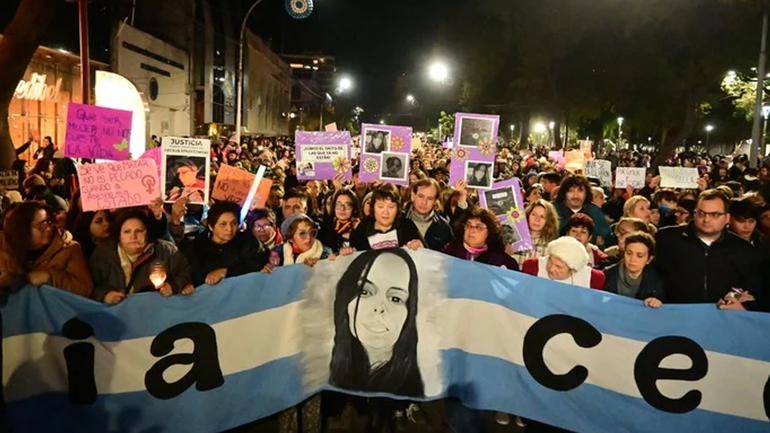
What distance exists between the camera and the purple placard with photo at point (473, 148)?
6945mm

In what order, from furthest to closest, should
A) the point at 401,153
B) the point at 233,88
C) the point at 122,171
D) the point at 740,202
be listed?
the point at 233,88, the point at 401,153, the point at 740,202, the point at 122,171

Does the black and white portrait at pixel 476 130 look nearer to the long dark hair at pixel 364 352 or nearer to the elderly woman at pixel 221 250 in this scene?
the long dark hair at pixel 364 352

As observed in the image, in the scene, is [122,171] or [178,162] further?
[178,162]

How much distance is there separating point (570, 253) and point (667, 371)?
3.23 ft

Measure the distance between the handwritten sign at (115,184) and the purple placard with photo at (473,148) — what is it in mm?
3182

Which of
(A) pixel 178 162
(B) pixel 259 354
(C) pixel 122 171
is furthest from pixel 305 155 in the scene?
(B) pixel 259 354

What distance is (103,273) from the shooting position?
441 centimetres

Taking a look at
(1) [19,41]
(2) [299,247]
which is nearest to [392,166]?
(2) [299,247]

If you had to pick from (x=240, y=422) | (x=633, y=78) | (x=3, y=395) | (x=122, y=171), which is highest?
(x=633, y=78)

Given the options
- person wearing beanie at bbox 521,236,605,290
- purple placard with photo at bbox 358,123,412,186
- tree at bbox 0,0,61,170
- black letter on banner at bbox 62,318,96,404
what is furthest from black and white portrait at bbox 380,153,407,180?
tree at bbox 0,0,61,170

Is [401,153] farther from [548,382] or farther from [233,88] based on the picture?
[233,88]

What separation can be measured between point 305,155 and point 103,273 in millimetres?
3745

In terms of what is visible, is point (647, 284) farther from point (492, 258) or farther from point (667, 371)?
point (492, 258)

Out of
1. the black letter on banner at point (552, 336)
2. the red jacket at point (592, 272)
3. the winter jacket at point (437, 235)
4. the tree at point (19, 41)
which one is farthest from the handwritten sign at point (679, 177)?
the tree at point (19, 41)
